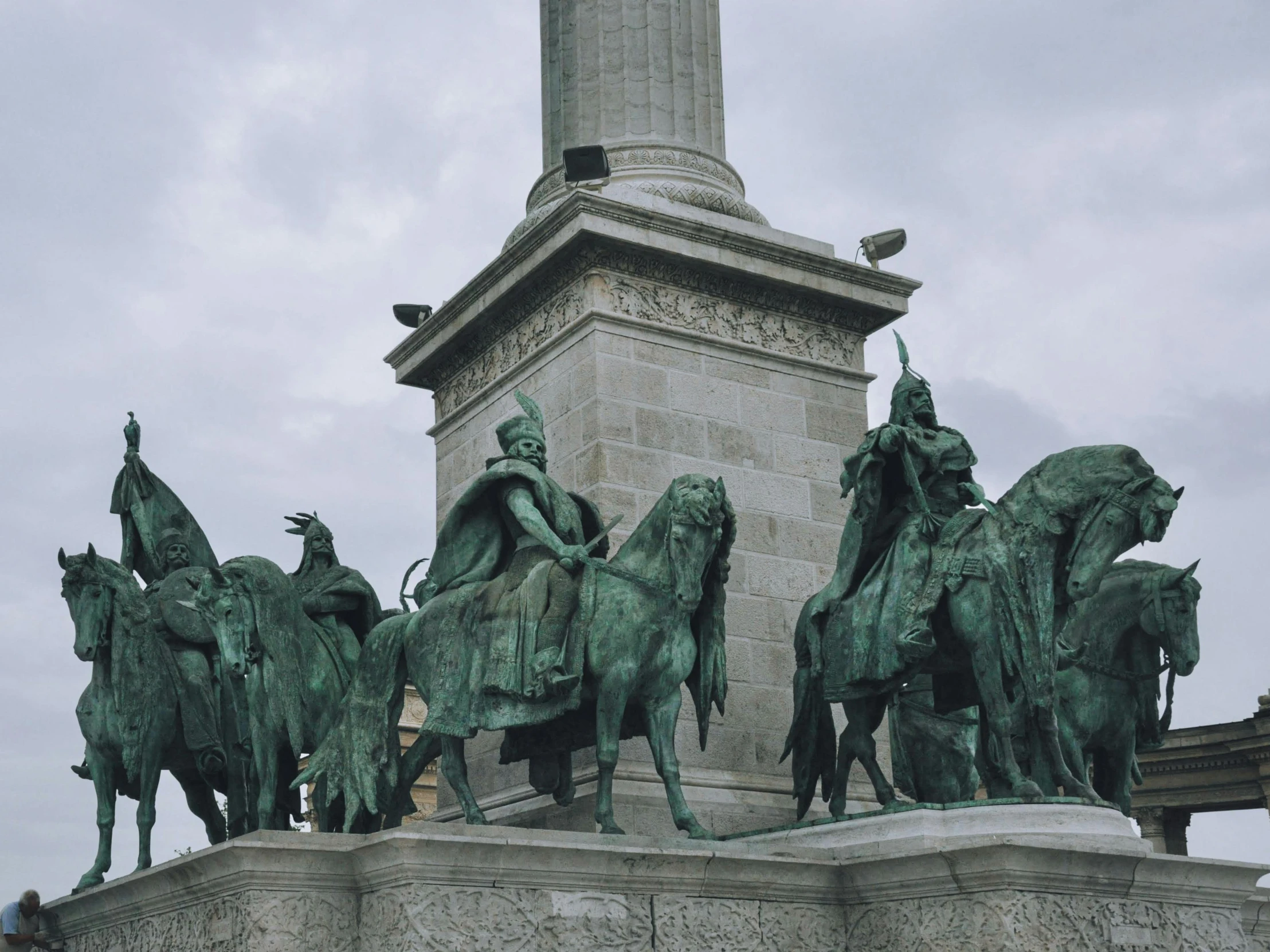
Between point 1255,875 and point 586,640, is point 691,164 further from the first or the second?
point 1255,875

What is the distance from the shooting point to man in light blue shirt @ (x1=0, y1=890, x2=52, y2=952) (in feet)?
44.1

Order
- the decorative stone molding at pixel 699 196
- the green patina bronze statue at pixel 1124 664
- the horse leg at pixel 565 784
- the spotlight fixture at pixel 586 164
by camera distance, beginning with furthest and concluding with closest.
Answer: the decorative stone molding at pixel 699 196 → the spotlight fixture at pixel 586 164 → the green patina bronze statue at pixel 1124 664 → the horse leg at pixel 565 784

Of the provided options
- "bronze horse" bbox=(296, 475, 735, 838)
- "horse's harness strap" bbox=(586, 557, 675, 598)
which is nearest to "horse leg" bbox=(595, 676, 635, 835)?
"bronze horse" bbox=(296, 475, 735, 838)

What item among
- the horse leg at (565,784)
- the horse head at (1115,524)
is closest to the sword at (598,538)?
the horse leg at (565,784)

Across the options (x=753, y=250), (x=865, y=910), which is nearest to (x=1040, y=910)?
(x=865, y=910)

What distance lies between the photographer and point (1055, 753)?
1220 cm

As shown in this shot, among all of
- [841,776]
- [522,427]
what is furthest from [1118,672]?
[522,427]

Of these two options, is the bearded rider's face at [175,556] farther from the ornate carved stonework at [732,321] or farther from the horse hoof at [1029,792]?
the horse hoof at [1029,792]

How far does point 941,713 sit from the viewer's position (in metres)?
13.4

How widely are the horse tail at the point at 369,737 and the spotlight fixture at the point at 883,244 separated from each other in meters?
6.40

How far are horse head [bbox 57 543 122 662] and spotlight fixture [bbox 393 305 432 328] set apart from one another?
475cm

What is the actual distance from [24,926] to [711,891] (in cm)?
575

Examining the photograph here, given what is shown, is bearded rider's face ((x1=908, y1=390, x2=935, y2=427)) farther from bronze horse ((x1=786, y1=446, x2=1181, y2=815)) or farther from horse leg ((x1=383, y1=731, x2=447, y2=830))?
horse leg ((x1=383, y1=731, x2=447, y2=830))

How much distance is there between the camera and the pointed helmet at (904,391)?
44.4 ft
